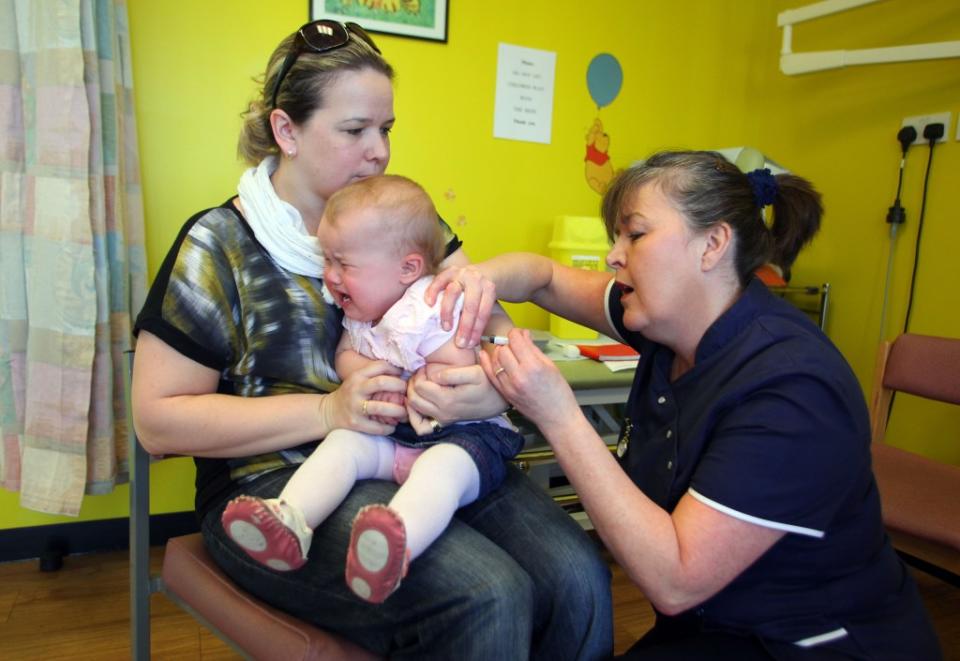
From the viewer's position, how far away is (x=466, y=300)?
3.83ft

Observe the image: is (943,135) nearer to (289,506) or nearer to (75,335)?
(289,506)

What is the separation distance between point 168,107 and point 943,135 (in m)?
2.62

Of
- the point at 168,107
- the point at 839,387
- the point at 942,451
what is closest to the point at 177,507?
the point at 168,107

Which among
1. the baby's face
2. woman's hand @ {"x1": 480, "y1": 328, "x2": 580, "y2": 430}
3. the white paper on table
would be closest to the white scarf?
the baby's face

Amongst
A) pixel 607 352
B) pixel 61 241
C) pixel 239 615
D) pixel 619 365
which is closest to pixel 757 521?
pixel 239 615

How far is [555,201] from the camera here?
2.74 meters

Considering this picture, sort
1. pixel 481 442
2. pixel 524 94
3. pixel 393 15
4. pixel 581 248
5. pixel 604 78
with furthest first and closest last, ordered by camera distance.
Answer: pixel 604 78 → pixel 524 94 → pixel 581 248 → pixel 393 15 → pixel 481 442

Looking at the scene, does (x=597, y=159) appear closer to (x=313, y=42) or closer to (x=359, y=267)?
(x=313, y=42)

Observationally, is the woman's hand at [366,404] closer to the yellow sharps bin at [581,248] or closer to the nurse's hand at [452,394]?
the nurse's hand at [452,394]

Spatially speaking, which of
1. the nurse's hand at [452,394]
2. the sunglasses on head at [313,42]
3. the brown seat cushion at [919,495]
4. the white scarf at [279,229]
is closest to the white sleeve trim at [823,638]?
the nurse's hand at [452,394]

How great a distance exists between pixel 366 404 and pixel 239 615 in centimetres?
39

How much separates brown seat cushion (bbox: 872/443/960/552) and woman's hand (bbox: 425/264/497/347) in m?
1.10

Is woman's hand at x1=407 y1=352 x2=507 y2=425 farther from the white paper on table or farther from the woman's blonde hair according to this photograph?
the white paper on table

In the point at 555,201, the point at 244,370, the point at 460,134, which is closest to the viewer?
the point at 244,370
